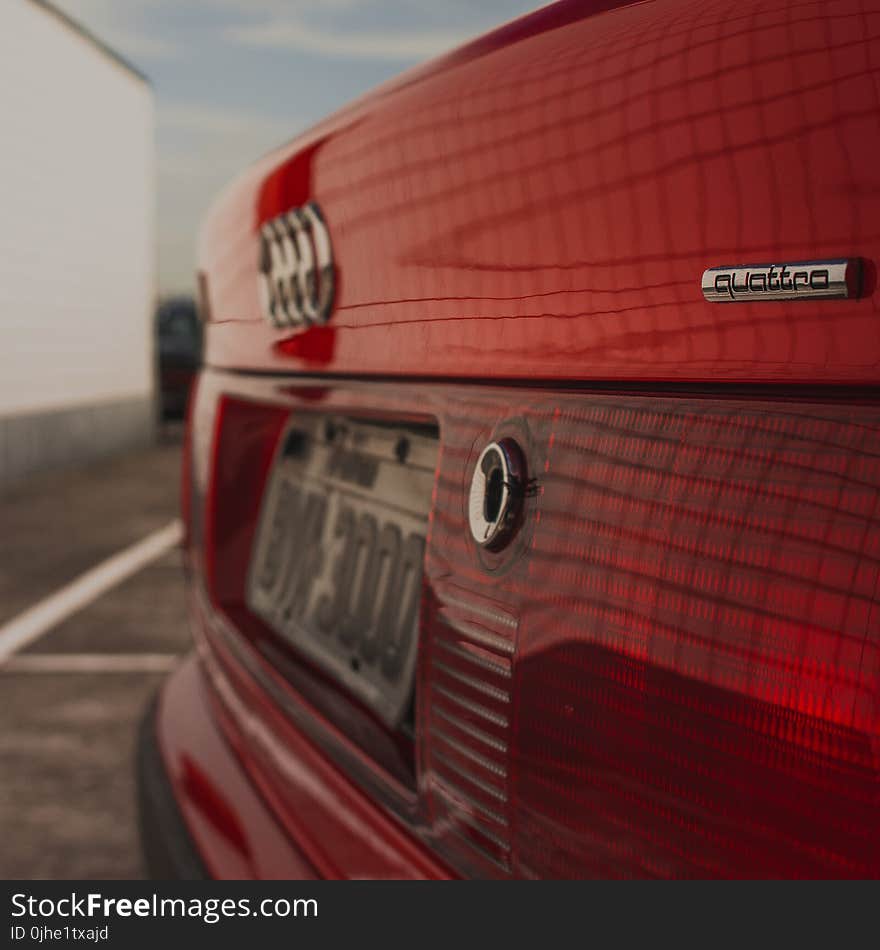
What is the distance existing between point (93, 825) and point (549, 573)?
2745 mm

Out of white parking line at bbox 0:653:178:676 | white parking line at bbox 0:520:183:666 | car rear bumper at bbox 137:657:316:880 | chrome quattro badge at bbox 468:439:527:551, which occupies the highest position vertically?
chrome quattro badge at bbox 468:439:527:551

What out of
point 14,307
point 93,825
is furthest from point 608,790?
point 14,307

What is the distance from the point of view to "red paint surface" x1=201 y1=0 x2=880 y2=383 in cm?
79

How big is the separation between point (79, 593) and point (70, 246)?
827cm

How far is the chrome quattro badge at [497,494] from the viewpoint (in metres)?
1.05

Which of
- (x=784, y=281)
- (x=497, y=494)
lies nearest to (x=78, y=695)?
(x=497, y=494)

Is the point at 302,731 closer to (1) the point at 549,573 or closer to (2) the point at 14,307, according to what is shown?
(1) the point at 549,573

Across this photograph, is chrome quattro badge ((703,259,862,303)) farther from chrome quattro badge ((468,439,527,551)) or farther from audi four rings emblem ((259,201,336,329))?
audi four rings emblem ((259,201,336,329))

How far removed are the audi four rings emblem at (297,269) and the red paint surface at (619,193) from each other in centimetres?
7

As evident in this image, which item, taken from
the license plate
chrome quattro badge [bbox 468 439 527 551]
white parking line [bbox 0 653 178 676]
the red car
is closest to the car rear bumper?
the red car

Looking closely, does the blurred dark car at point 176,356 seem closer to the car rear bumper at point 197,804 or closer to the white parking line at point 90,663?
the white parking line at point 90,663

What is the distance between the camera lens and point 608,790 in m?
0.96

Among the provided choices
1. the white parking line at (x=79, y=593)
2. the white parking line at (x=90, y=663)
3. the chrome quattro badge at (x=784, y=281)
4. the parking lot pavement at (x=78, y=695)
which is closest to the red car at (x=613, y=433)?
the chrome quattro badge at (x=784, y=281)

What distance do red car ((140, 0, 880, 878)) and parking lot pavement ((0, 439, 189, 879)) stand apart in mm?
1902
